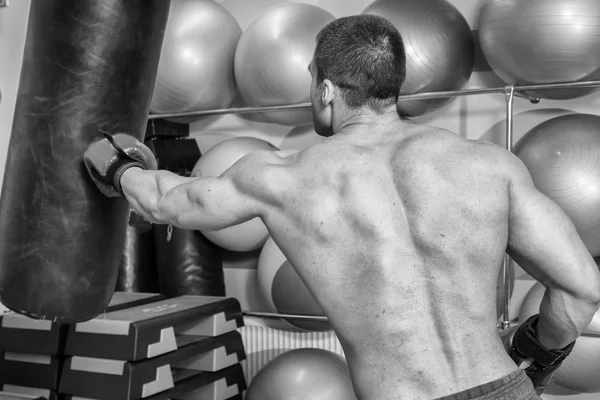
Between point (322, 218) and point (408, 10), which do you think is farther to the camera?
point (408, 10)

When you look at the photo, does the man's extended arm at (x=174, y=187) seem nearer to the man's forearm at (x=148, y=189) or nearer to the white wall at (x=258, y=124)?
the man's forearm at (x=148, y=189)

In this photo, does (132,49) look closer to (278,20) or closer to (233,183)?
(233,183)

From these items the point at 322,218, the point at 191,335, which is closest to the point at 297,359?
the point at 191,335

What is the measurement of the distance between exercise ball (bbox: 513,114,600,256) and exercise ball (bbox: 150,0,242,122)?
1479 mm

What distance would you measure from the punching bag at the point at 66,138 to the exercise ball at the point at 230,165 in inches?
59.1

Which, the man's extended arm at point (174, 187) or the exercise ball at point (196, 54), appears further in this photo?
the exercise ball at point (196, 54)

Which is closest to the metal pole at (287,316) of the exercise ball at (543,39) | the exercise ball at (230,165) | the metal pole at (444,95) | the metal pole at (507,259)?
the exercise ball at (230,165)

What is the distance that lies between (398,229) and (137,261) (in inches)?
96.7

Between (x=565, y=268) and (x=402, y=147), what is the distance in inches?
17.4

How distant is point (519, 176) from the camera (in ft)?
5.09

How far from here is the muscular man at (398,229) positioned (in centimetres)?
149

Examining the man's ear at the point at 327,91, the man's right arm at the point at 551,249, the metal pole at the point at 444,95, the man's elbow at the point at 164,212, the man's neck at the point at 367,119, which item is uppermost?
the metal pole at the point at 444,95

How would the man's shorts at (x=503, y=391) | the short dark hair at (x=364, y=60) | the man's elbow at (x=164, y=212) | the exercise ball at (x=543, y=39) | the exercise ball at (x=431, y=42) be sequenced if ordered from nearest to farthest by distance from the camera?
the man's shorts at (x=503, y=391)
the short dark hair at (x=364, y=60)
the man's elbow at (x=164, y=212)
the exercise ball at (x=543, y=39)
the exercise ball at (x=431, y=42)

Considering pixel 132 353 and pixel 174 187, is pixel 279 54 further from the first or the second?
pixel 174 187
